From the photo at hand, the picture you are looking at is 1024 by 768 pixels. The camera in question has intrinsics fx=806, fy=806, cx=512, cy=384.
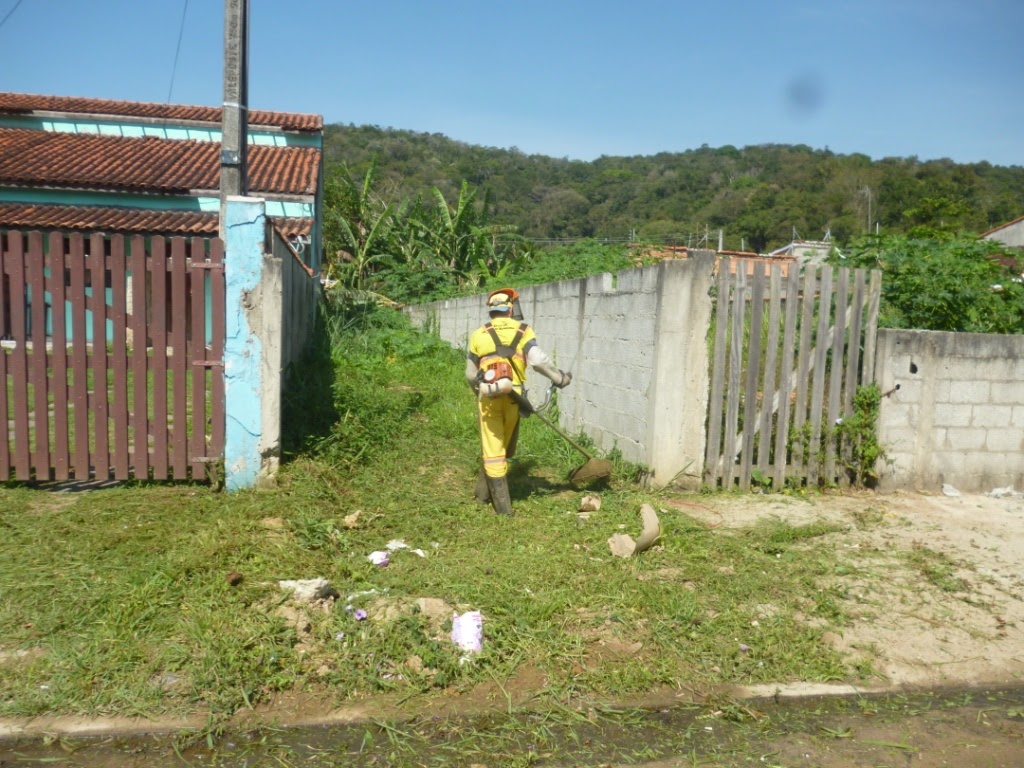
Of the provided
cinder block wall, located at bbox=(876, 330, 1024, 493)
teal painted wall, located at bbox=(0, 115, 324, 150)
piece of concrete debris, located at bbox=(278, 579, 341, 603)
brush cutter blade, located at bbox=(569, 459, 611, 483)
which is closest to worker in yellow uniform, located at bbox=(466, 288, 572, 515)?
brush cutter blade, located at bbox=(569, 459, 611, 483)

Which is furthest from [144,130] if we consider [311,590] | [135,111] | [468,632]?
[468,632]

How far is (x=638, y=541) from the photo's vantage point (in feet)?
17.0

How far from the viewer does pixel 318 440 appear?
22.4ft

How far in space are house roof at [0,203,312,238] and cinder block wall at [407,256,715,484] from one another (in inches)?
374

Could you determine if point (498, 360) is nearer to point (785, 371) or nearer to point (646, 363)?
point (646, 363)

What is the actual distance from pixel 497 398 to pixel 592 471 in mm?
1193

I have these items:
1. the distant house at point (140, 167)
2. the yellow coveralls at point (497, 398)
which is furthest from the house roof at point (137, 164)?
the yellow coveralls at point (497, 398)

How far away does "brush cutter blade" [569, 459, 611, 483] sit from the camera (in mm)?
6480

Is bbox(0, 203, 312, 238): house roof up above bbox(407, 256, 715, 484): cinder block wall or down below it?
above

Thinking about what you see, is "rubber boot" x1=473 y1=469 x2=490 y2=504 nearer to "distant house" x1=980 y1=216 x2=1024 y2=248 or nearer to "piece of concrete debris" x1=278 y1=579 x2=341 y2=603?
"piece of concrete debris" x1=278 y1=579 x2=341 y2=603

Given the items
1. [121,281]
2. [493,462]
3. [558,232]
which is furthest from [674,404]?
[558,232]

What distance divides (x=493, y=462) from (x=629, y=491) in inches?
51.9

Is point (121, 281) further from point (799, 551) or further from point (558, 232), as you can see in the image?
point (558, 232)

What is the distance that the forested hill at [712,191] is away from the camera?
45.5 m
